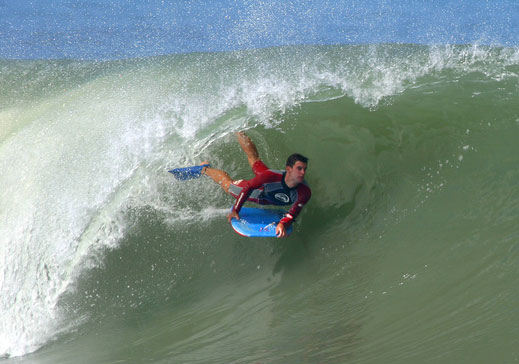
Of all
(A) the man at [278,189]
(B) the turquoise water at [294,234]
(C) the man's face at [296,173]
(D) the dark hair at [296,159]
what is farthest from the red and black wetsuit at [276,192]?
(B) the turquoise water at [294,234]

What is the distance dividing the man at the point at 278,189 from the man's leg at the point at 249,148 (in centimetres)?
2

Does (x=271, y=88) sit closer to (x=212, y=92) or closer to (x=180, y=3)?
(x=212, y=92)

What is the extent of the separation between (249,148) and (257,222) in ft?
2.55

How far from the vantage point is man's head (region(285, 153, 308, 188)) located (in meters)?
3.91

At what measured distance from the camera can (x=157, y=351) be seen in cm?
391

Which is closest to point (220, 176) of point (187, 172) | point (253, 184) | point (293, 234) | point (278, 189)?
point (187, 172)

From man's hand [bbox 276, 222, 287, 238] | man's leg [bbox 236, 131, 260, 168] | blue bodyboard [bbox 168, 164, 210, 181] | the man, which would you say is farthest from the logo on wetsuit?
blue bodyboard [bbox 168, 164, 210, 181]

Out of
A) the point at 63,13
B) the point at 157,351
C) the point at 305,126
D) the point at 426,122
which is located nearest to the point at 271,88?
the point at 305,126

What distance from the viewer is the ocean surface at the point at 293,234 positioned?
148 inches

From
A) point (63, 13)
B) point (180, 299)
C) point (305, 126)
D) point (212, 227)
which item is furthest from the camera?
point (63, 13)

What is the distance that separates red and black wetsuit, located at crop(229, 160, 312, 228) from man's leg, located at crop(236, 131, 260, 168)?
26cm

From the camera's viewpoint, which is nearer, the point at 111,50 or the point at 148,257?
the point at 148,257

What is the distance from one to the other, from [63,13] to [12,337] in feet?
33.2

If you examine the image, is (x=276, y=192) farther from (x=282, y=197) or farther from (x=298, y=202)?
(x=298, y=202)
